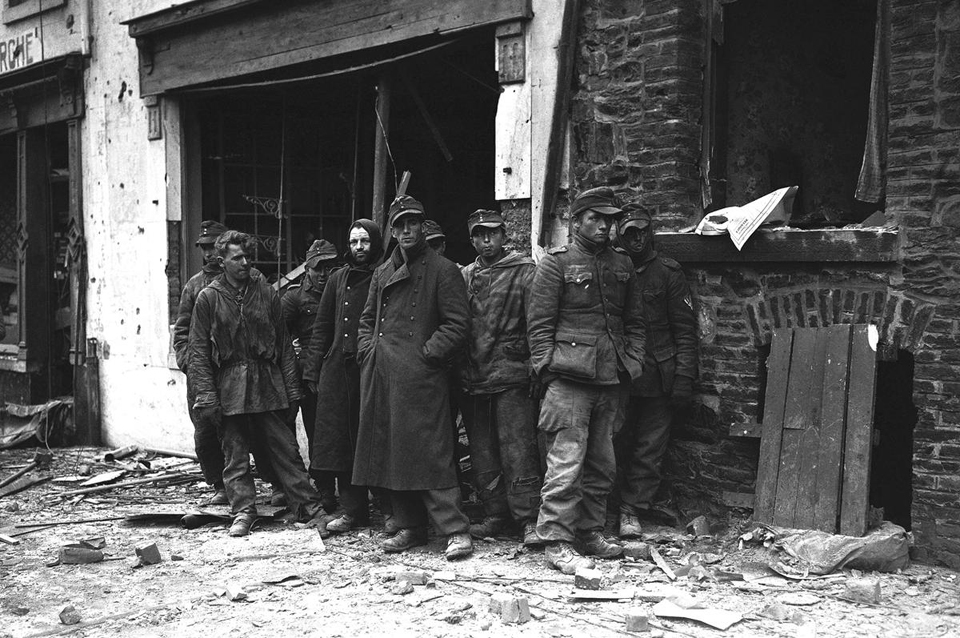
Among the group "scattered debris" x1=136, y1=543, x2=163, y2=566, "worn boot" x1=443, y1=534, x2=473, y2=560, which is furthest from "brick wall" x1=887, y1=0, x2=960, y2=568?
"scattered debris" x1=136, y1=543, x2=163, y2=566

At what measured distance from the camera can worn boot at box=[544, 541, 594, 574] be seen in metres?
6.02

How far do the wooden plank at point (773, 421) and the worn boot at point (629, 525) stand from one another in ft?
2.40

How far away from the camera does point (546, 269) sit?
6.46 meters

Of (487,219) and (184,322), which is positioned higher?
(487,219)

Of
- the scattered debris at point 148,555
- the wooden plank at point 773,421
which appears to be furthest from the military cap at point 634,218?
the scattered debris at point 148,555

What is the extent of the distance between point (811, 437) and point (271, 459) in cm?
370

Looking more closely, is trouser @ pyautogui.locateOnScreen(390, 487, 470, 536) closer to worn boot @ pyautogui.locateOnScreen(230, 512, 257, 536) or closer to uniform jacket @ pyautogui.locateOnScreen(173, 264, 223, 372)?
worn boot @ pyautogui.locateOnScreen(230, 512, 257, 536)

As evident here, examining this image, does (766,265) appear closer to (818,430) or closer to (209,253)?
(818,430)

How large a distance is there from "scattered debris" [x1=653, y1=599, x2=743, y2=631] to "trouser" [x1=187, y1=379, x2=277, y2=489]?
3.49 m

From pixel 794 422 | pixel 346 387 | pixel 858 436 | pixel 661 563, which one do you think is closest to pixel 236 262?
pixel 346 387

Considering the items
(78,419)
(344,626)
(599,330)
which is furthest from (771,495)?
(78,419)

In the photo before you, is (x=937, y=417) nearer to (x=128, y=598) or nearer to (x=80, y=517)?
(x=128, y=598)

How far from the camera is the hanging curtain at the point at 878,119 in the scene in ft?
20.6

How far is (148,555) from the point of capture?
657 centimetres
